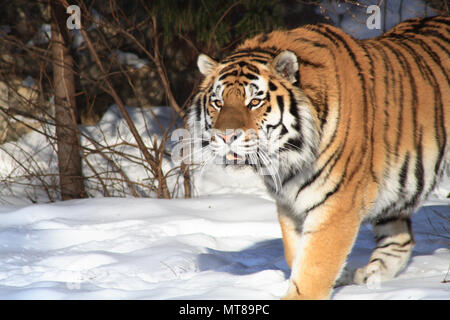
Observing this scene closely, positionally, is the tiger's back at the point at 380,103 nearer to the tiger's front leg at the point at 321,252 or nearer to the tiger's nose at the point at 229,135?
the tiger's front leg at the point at 321,252

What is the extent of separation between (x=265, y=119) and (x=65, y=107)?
136 inches

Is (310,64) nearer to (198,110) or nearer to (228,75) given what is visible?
(228,75)

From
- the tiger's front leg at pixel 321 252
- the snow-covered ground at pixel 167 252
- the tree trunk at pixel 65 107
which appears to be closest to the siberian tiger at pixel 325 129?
the tiger's front leg at pixel 321 252

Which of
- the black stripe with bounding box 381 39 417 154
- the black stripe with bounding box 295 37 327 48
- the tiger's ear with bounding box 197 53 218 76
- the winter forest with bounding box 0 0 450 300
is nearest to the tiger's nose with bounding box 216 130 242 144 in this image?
the winter forest with bounding box 0 0 450 300

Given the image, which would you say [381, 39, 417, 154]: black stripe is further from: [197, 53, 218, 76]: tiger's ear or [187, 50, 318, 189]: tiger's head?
[197, 53, 218, 76]: tiger's ear

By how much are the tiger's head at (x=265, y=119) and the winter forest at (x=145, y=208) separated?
0.46 feet

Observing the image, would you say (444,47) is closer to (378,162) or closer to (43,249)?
(378,162)

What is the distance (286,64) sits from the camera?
8.55 ft

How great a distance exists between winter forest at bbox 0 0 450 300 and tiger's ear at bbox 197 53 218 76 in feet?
1.80

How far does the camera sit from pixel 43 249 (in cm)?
402

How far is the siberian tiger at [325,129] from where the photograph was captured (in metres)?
2.61

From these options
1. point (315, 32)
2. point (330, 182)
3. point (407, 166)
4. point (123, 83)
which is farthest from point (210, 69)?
point (123, 83)

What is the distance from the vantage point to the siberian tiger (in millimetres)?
2607
